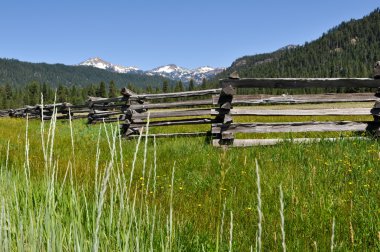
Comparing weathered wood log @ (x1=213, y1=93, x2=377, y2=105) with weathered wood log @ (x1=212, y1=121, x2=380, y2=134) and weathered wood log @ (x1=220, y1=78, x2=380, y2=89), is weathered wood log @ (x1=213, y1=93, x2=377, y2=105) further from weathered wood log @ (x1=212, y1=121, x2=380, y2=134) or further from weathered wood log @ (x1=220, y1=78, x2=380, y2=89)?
weathered wood log @ (x1=212, y1=121, x2=380, y2=134)

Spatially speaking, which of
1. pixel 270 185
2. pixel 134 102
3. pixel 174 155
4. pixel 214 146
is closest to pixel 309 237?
pixel 270 185

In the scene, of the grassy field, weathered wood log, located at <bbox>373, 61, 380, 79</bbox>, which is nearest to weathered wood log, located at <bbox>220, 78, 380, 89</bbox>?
→ weathered wood log, located at <bbox>373, 61, 380, 79</bbox>

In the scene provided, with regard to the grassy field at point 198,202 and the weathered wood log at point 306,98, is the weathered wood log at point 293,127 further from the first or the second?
the grassy field at point 198,202

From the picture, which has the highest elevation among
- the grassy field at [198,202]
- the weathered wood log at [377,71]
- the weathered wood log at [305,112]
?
the weathered wood log at [377,71]

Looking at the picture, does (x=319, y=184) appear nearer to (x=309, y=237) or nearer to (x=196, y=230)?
(x=309, y=237)

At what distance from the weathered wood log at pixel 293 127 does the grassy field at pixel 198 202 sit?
1.36 meters

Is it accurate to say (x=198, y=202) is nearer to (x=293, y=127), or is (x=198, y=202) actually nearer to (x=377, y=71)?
(x=293, y=127)

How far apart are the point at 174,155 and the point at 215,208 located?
3375 mm

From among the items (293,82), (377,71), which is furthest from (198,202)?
(377,71)

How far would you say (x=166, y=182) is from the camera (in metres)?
4.98

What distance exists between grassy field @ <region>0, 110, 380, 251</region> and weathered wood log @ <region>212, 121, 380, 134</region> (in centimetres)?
136

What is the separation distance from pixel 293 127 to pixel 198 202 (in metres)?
5.07

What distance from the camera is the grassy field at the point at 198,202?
144 cm

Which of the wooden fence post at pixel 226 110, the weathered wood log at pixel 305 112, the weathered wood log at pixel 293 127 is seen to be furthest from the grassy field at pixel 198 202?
the weathered wood log at pixel 305 112
